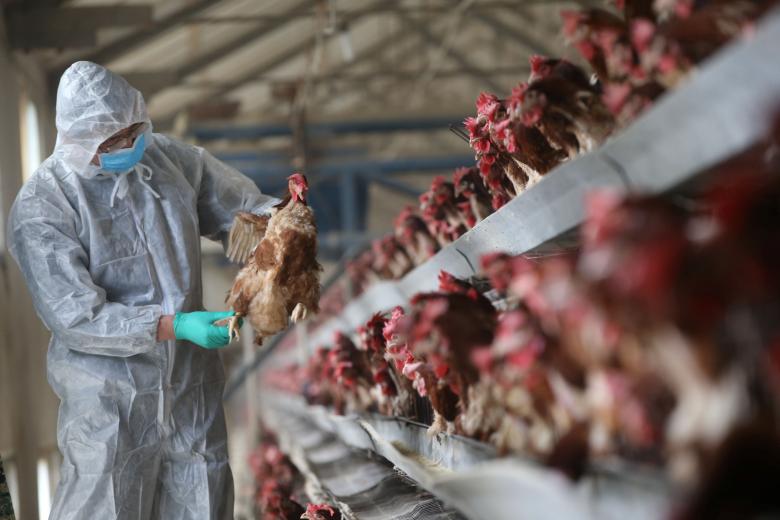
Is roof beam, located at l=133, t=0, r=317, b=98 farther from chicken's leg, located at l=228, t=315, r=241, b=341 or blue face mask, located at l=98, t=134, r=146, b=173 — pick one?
chicken's leg, located at l=228, t=315, r=241, b=341

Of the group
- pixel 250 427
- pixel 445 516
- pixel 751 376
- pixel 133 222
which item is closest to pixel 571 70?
pixel 751 376

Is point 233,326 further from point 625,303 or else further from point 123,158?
point 625,303

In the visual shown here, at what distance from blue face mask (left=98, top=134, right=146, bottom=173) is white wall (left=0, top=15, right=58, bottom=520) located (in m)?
2.27

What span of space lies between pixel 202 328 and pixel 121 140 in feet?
2.59

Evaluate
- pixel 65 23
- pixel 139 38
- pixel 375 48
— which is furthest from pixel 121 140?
pixel 375 48

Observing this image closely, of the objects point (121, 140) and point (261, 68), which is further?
point (261, 68)

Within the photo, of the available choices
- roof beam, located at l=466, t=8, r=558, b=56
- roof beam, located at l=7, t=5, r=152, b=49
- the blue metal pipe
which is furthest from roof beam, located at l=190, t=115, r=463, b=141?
roof beam, located at l=7, t=5, r=152, b=49

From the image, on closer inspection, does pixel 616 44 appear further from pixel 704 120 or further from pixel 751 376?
pixel 751 376

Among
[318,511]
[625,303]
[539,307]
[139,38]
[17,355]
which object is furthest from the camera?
[139,38]

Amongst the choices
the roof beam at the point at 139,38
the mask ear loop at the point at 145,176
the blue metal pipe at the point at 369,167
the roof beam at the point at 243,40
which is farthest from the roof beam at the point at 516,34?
the mask ear loop at the point at 145,176

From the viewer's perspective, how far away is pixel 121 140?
11.4 ft

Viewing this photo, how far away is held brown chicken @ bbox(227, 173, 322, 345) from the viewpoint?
322cm

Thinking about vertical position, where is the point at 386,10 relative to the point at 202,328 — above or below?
above

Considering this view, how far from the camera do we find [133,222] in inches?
139
